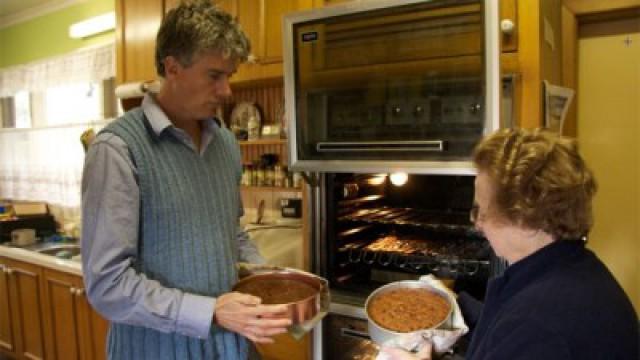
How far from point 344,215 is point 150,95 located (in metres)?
0.80

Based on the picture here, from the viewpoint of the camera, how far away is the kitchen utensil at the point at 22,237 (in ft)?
10.4

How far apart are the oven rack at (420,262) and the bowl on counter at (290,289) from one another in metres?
0.49

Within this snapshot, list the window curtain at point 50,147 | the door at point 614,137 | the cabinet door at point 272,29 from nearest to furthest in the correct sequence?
the door at point 614,137
the cabinet door at point 272,29
the window curtain at point 50,147

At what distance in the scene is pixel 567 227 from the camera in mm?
799

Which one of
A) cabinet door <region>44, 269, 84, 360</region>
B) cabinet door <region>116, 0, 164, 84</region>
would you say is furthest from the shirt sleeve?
cabinet door <region>44, 269, 84, 360</region>

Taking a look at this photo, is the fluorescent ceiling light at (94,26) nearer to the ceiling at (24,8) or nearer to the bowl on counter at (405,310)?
the ceiling at (24,8)

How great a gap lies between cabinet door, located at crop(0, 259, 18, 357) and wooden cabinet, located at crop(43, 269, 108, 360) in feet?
1.36

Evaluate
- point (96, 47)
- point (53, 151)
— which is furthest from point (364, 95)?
point (53, 151)

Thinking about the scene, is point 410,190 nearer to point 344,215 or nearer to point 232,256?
point 344,215

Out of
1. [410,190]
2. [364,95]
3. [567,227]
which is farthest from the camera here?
[410,190]

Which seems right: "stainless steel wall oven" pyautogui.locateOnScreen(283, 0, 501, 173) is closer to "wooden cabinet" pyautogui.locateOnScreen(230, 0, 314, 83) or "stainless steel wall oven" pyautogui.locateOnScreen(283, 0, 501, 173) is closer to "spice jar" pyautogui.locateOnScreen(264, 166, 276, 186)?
"wooden cabinet" pyautogui.locateOnScreen(230, 0, 314, 83)

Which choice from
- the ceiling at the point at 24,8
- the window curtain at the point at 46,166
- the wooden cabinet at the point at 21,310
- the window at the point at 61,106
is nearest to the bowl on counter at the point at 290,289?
the wooden cabinet at the point at 21,310

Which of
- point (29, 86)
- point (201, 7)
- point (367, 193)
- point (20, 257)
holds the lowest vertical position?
point (20, 257)

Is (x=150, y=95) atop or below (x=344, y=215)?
atop
